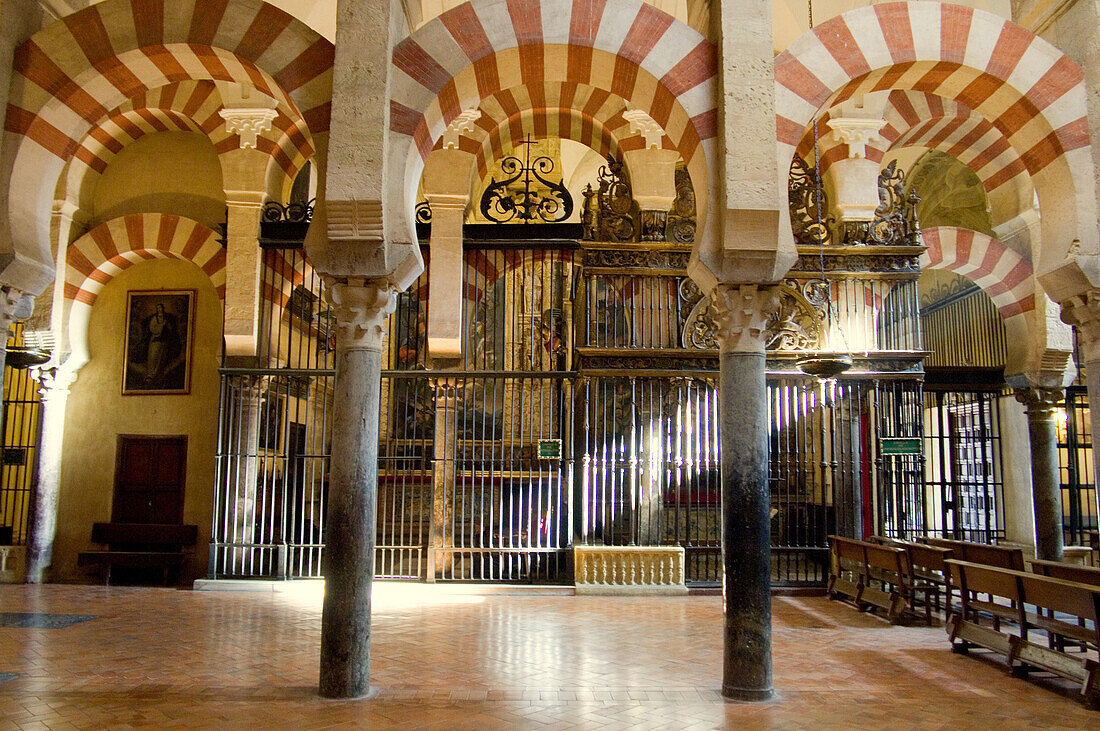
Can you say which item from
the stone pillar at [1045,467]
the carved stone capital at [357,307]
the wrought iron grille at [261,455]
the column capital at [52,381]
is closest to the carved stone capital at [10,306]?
the carved stone capital at [357,307]

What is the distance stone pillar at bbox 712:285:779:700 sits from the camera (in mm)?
5805

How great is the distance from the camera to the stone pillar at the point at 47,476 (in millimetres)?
11891

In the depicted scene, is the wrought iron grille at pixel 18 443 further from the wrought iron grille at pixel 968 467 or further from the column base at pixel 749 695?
the wrought iron grille at pixel 968 467

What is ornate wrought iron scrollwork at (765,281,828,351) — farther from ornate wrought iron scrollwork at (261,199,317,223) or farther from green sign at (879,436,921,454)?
ornate wrought iron scrollwork at (261,199,317,223)

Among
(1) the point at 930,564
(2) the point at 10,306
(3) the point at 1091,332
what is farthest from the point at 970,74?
(2) the point at 10,306

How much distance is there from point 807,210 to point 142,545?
36.4ft

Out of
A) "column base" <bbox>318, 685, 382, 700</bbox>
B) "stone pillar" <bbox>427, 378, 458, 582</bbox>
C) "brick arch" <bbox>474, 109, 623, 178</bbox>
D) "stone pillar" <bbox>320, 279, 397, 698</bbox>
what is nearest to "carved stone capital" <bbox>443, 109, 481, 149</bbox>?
"brick arch" <bbox>474, 109, 623, 178</bbox>

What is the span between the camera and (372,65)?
6016 mm

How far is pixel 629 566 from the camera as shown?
10.7 m

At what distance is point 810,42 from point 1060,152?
7.88ft

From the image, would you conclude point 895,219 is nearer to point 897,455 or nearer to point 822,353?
point 822,353

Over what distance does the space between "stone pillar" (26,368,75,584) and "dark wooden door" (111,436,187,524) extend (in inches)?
32.1

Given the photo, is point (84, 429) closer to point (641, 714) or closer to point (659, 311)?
point (659, 311)

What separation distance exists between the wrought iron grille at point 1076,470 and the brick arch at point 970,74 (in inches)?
263
